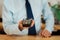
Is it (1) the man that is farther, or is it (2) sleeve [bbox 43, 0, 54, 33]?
(2) sleeve [bbox 43, 0, 54, 33]

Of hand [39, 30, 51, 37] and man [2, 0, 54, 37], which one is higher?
man [2, 0, 54, 37]

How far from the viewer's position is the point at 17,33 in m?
1.31

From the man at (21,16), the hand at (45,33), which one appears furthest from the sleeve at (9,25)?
the hand at (45,33)

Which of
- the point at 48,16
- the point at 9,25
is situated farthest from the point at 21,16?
the point at 48,16

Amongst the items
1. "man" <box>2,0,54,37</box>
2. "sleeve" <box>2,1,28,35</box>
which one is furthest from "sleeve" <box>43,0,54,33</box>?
"sleeve" <box>2,1,28,35</box>

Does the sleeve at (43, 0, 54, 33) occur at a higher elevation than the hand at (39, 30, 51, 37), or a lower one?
higher

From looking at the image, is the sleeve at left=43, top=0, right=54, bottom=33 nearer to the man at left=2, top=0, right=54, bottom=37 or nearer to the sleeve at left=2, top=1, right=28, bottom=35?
the man at left=2, top=0, right=54, bottom=37

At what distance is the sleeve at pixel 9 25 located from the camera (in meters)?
1.31

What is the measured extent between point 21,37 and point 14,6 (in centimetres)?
30

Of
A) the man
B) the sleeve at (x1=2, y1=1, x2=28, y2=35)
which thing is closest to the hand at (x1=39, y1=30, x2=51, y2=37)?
the man

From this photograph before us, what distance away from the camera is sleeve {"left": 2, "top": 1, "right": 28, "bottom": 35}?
4.29ft

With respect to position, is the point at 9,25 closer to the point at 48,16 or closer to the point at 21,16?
the point at 21,16

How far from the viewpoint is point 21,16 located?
1.42m

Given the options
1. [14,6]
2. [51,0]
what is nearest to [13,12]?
[14,6]
